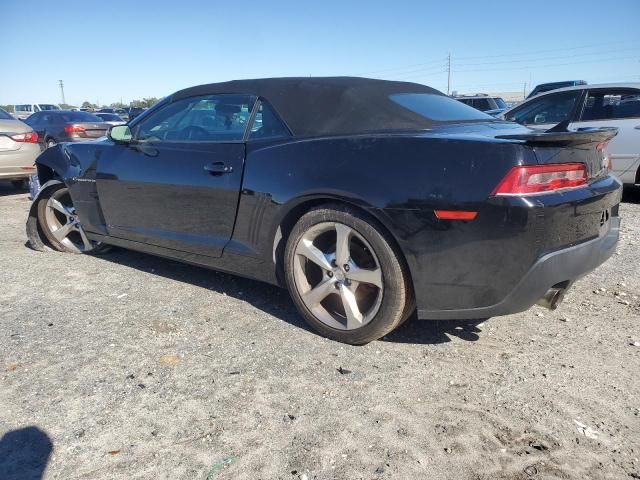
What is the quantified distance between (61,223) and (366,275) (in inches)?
134

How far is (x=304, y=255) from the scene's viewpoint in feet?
9.72

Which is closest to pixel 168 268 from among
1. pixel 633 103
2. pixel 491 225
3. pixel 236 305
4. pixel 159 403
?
pixel 236 305

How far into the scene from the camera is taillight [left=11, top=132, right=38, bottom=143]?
789cm

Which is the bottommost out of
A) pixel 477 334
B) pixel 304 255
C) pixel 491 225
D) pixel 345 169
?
pixel 477 334

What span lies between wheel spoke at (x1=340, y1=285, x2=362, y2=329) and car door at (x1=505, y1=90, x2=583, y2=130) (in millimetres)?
5031

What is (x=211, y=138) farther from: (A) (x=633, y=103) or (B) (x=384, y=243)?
(A) (x=633, y=103)

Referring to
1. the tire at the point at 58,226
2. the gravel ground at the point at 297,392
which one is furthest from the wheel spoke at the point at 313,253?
the tire at the point at 58,226

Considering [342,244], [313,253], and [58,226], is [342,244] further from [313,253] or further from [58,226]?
[58,226]

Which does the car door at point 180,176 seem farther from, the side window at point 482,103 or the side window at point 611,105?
the side window at point 482,103

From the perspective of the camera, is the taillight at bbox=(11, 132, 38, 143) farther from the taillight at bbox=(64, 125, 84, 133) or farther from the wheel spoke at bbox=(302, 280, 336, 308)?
the wheel spoke at bbox=(302, 280, 336, 308)

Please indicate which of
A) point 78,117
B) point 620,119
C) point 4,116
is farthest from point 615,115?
point 78,117

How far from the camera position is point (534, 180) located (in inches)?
91.4

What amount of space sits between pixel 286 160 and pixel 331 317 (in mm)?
947

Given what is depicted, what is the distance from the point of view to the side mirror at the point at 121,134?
3979mm
